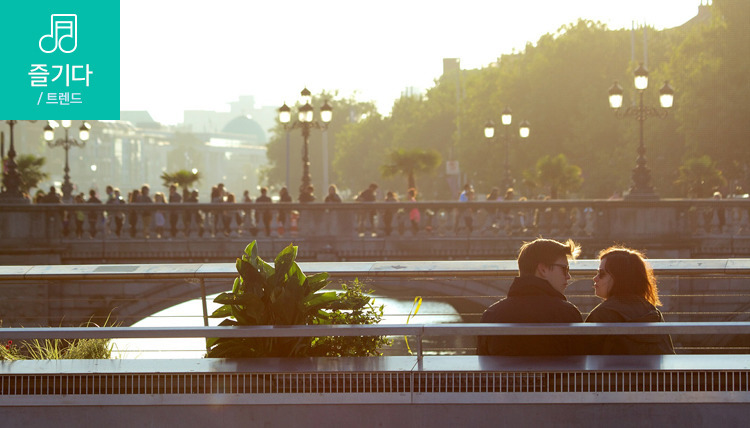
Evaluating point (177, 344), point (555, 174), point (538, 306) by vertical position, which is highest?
point (555, 174)

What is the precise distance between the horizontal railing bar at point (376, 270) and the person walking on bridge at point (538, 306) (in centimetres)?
75

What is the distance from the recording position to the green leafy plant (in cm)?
617

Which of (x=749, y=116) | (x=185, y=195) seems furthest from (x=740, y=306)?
(x=749, y=116)

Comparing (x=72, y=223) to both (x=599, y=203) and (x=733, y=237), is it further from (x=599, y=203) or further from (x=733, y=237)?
(x=733, y=237)

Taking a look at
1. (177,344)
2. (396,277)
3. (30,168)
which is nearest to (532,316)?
(396,277)

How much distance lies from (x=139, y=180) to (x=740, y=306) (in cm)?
19364

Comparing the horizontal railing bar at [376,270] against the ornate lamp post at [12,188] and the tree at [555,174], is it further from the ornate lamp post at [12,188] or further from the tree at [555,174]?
the tree at [555,174]

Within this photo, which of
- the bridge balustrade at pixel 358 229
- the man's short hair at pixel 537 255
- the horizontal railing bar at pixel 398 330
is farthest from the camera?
the bridge balustrade at pixel 358 229

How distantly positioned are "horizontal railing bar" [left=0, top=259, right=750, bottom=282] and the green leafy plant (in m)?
0.75

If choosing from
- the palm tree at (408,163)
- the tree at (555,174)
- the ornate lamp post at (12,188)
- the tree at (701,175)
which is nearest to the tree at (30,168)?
the ornate lamp post at (12,188)

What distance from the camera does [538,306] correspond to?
6.24 m

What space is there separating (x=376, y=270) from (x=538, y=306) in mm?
1352

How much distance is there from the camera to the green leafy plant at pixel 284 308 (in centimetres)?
617

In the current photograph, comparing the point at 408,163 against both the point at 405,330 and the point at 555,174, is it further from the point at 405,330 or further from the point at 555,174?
the point at 405,330
